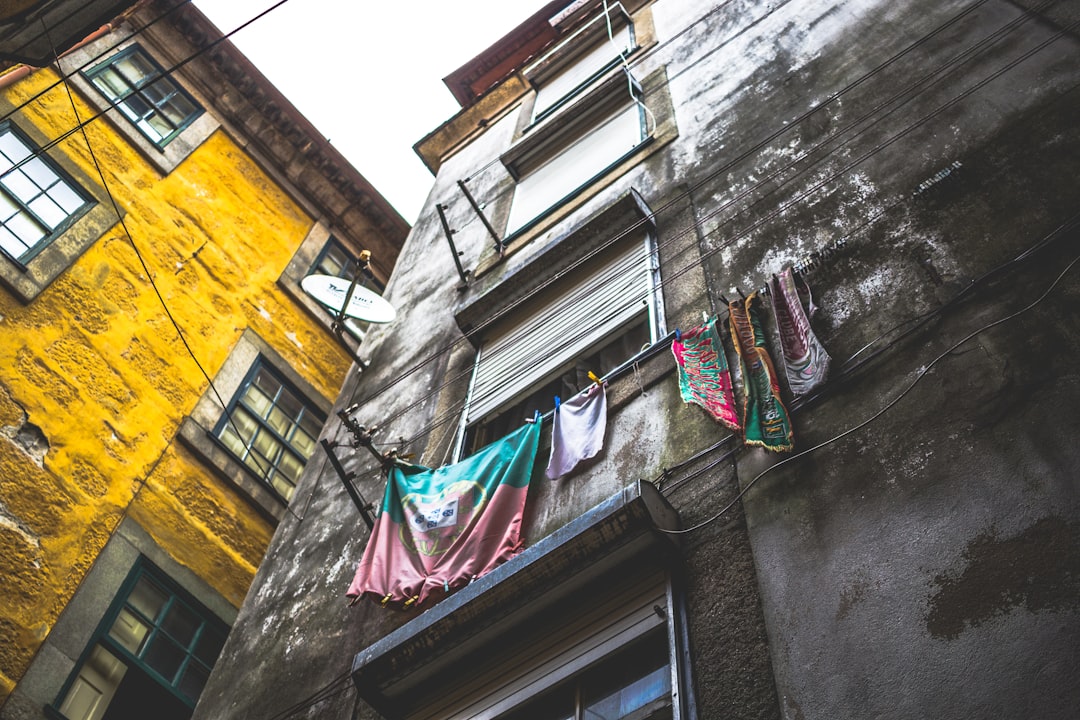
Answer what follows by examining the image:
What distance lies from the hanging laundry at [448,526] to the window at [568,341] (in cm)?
94

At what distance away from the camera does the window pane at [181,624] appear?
33.1 ft

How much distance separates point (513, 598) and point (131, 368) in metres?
7.65

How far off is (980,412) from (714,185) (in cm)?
390

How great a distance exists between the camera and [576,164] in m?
10.7

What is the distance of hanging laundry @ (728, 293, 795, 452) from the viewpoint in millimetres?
5059

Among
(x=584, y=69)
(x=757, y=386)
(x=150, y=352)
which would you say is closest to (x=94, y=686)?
(x=150, y=352)

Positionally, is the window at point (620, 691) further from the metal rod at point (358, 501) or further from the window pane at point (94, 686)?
the window pane at point (94, 686)

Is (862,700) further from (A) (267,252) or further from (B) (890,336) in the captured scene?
(A) (267,252)

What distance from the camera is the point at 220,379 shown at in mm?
12625

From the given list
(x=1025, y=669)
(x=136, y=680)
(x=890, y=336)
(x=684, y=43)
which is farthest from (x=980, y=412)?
(x=136, y=680)

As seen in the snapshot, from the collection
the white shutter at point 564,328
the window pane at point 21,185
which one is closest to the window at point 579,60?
the white shutter at point 564,328

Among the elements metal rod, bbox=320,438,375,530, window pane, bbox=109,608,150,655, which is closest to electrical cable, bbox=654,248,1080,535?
metal rod, bbox=320,438,375,530

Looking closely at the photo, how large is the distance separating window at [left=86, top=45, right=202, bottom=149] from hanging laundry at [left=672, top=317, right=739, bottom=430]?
1079 cm

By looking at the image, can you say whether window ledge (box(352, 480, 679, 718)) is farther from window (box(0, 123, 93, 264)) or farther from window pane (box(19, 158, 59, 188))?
window pane (box(19, 158, 59, 188))
